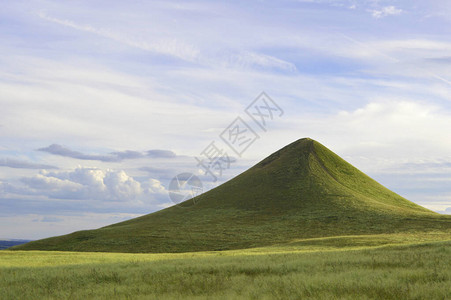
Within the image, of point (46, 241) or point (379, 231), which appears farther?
point (46, 241)

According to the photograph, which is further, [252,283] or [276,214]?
[276,214]

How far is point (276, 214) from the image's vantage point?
313ft

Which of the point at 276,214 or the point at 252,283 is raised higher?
the point at 276,214

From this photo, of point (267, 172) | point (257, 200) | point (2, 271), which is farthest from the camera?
point (267, 172)

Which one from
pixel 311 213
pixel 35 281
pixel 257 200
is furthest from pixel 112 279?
pixel 257 200

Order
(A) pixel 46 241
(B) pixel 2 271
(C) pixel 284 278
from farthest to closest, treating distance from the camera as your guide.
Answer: (A) pixel 46 241 < (B) pixel 2 271 < (C) pixel 284 278

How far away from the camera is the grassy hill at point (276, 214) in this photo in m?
72.4

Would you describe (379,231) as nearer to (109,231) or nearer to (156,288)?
(109,231)

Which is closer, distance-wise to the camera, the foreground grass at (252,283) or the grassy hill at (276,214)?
the foreground grass at (252,283)

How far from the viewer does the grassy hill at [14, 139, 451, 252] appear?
237ft

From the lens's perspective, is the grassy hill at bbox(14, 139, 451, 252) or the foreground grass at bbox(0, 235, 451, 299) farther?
the grassy hill at bbox(14, 139, 451, 252)

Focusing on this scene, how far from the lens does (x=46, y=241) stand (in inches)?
3204

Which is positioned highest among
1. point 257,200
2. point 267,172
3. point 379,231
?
point 267,172

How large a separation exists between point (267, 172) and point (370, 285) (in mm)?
114574
